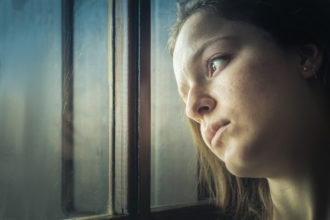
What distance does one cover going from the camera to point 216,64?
0.68 m

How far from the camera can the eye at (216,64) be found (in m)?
0.67

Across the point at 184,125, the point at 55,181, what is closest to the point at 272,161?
the point at 184,125

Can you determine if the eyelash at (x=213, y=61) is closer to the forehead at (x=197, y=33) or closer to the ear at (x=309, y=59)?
the forehead at (x=197, y=33)

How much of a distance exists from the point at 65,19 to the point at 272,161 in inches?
30.6

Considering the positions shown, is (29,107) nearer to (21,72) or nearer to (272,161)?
(21,72)

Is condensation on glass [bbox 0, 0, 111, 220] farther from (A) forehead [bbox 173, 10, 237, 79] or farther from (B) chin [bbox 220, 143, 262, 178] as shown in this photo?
(B) chin [bbox 220, 143, 262, 178]

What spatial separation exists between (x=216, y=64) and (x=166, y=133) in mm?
518

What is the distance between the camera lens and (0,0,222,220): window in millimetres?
793

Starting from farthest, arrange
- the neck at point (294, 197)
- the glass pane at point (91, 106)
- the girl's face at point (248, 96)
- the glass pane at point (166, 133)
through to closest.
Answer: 1. the glass pane at point (166, 133)
2. the glass pane at point (91, 106)
3. the neck at point (294, 197)
4. the girl's face at point (248, 96)

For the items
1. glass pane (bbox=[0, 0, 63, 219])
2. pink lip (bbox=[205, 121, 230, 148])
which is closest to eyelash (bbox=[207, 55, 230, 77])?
pink lip (bbox=[205, 121, 230, 148])

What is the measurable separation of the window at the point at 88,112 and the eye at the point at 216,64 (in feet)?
1.24

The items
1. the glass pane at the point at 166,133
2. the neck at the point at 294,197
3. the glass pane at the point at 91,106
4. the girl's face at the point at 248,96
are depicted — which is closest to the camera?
the girl's face at the point at 248,96

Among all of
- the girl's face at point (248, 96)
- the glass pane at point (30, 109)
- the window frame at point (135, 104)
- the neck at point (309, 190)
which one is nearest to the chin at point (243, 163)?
the girl's face at point (248, 96)

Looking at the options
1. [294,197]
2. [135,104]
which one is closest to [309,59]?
[294,197]
